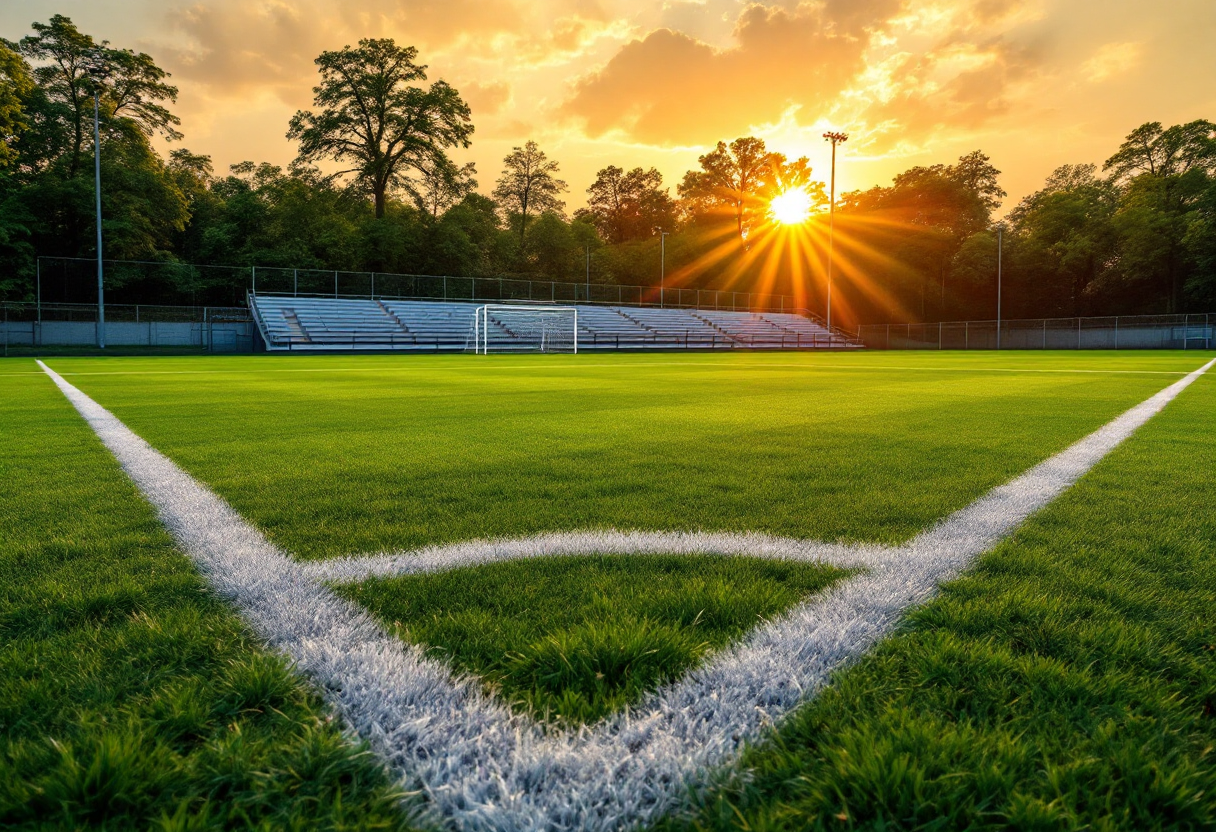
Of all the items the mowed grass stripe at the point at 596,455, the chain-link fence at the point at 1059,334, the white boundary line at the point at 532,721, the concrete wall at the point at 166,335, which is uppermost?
the chain-link fence at the point at 1059,334

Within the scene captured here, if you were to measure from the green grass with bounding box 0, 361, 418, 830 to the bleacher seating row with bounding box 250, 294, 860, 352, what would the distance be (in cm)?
2809

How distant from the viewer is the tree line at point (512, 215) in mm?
35531

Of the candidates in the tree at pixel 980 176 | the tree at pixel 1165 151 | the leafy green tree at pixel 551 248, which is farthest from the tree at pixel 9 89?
the tree at pixel 1165 151

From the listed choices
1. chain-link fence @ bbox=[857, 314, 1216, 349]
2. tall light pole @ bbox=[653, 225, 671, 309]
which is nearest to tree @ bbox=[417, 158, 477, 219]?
tall light pole @ bbox=[653, 225, 671, 309]

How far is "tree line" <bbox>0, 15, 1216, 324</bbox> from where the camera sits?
117ft

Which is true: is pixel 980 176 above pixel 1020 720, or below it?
above

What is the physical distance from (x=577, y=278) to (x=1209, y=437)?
158 ft

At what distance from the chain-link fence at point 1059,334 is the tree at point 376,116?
101 feet

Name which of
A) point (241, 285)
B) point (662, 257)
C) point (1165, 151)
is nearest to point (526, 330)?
point (241, 285)

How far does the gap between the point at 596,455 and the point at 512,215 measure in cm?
5544

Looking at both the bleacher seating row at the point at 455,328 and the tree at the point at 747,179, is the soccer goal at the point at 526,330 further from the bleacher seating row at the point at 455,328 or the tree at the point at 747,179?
the tree at the point at 747,179

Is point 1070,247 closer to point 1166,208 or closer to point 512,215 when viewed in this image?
point 1166,208

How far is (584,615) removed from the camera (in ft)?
5.72

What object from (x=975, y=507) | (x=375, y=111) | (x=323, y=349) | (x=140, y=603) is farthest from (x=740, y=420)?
(x=375, y=111)
